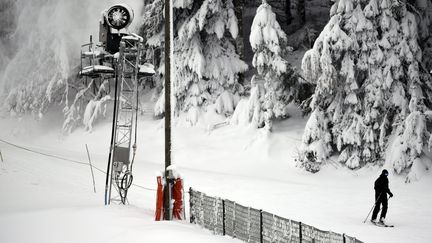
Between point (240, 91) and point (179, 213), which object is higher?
point (240, 91)

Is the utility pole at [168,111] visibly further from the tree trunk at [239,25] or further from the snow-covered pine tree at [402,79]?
the tree trunk at [239,25]

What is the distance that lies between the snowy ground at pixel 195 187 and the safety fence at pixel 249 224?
1.32ft

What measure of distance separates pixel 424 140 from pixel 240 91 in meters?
10.9

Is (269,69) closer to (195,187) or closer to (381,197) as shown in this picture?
(195,187)

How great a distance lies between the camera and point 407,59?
→ 21.7 meters

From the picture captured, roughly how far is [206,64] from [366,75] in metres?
9.13

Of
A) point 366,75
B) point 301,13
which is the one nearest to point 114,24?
point 366,75

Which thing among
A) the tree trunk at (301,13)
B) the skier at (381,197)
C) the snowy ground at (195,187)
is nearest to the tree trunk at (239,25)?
the snowy ground at (195,187)

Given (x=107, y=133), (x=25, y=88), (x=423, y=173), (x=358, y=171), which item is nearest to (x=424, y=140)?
(x=423, y=173)

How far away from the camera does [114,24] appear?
1759cm

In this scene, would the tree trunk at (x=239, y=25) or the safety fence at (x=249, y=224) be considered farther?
the tree trunk at (x=239, y=25)

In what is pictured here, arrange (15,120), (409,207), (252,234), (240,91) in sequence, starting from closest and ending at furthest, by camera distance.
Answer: (252,234) → (409,207) → (240,91) → (15,120)

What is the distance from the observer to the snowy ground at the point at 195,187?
1304 cm

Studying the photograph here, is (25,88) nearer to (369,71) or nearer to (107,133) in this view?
(107,133)
